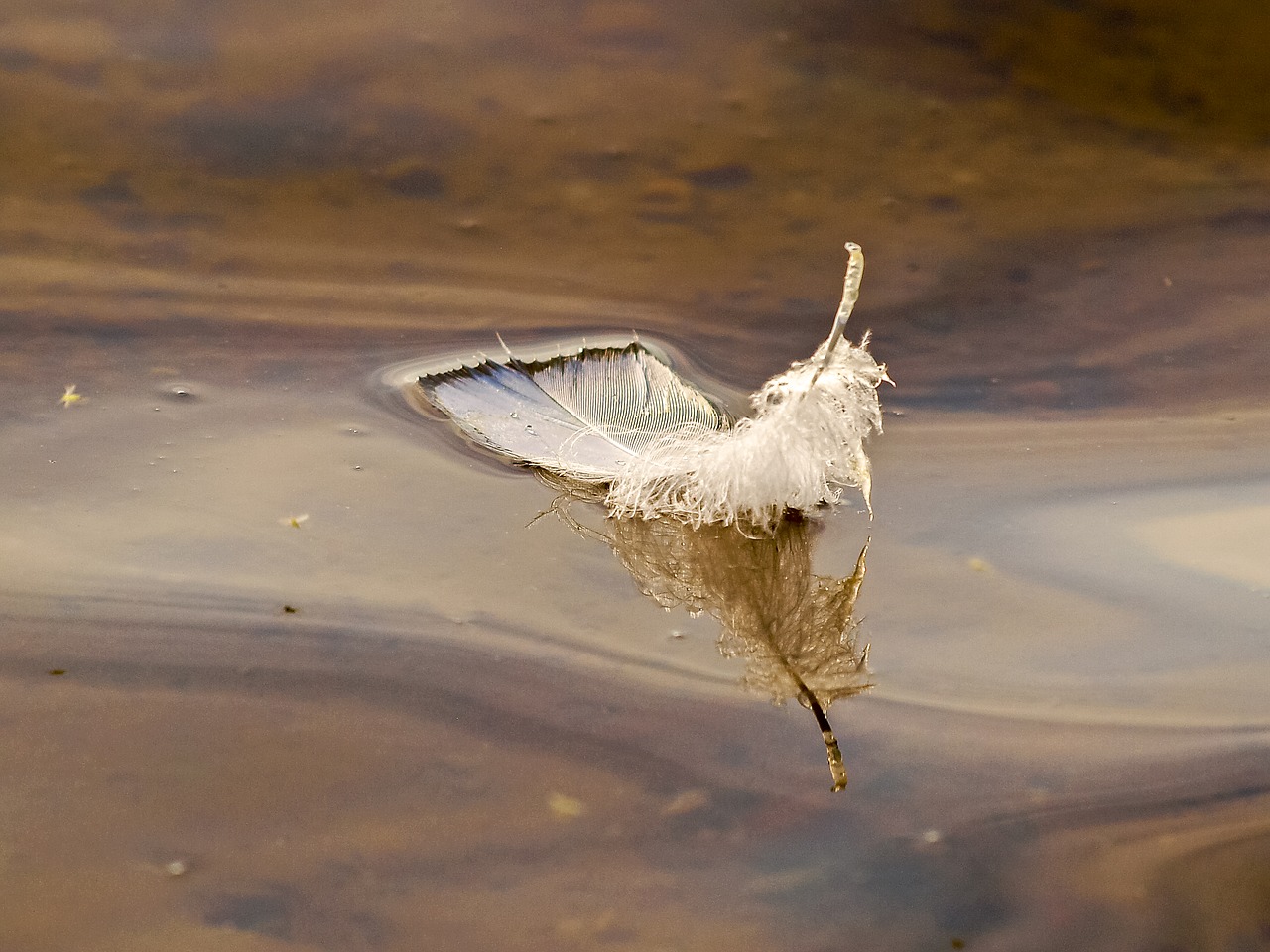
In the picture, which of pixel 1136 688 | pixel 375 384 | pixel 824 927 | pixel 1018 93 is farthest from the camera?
pixel 1018 93

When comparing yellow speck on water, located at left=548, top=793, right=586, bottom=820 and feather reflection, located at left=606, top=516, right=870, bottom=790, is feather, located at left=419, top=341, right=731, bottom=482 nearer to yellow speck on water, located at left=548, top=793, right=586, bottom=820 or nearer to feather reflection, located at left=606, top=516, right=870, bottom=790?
feather reflection, located at left=606, top=516, right=870, bottom=790

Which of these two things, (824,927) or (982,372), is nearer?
(824,927)

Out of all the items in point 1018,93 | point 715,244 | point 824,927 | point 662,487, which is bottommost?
point 824,927

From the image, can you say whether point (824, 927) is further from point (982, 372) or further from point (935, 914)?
point (982, 372)

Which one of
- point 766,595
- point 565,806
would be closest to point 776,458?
point 766,595

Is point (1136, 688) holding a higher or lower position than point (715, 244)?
lower

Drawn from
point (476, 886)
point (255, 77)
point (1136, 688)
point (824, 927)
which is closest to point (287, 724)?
point (476, 886)

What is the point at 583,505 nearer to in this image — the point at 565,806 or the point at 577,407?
the point at 577,407

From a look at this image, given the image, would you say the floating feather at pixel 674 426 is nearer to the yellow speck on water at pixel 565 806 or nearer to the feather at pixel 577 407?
the feather at pixel 577 407
